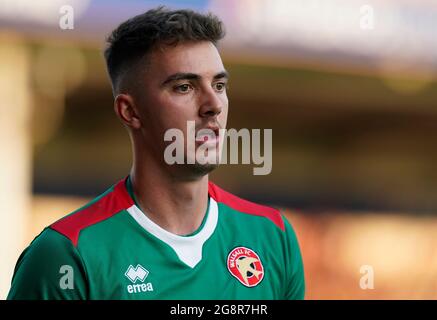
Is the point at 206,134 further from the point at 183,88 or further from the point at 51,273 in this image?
the point at 51,273

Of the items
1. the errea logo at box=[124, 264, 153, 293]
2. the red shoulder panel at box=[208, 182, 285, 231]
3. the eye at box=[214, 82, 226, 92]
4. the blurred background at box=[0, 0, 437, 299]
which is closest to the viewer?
the errea logo at box=[124, 264, 153, 293]

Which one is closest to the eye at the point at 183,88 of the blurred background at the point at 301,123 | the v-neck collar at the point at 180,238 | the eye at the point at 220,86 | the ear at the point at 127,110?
the eye at the point at 220,86

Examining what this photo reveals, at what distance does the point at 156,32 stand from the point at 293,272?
1.27 m

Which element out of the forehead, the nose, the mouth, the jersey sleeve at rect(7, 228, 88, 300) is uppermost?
the forehead

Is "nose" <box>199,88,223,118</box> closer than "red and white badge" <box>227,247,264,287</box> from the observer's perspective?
Yes

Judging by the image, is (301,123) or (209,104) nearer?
(209,104)

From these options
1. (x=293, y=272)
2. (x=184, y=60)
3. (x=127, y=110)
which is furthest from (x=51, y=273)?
(x=293, y=272)

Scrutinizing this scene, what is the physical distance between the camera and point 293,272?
10.5 ft

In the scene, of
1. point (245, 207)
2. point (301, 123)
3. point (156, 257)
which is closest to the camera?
point (156, 257)

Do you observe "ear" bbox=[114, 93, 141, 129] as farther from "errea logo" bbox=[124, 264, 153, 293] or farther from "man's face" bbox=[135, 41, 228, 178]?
"errea logo" bbox=[124, 264, 153, 293]

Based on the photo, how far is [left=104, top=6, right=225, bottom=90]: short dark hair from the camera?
2895 millimetres

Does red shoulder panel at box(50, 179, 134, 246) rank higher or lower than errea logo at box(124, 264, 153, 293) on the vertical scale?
higher

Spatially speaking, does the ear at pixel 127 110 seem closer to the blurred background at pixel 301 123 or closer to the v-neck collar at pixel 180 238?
the v-neck collar at pixel 180 238

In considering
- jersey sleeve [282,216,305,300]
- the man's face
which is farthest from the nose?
jersey sleeve [282,216,305,300]
